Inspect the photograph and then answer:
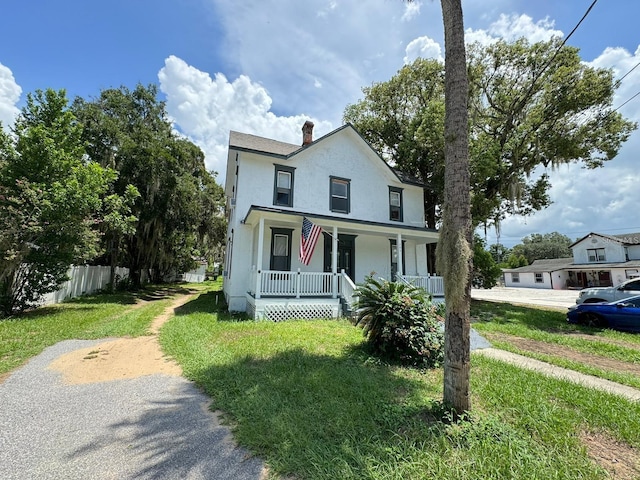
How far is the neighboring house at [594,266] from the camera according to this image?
32125 mm

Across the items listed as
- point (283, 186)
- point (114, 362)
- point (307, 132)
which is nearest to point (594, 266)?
point (307, 132)

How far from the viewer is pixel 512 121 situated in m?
15.6

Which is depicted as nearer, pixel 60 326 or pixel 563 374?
pixel 563 374

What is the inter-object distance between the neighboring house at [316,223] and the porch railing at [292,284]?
4cm

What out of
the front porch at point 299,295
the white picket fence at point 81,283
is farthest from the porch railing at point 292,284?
the white picket fence at point 81,283

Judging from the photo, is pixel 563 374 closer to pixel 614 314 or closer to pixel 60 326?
pixel 614 314

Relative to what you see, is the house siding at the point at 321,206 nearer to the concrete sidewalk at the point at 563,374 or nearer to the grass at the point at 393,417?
the grass at the point at 393,417

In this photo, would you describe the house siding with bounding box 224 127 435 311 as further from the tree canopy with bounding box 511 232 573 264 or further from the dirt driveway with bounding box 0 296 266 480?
the tree canopy with bounding box 511 232 573 264

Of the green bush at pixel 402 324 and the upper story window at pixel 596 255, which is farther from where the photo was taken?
the upper story window at pixel 596 255

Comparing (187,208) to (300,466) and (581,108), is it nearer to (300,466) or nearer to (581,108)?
(300,466)

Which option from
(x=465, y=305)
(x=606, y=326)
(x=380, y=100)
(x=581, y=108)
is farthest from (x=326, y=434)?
(x=380, y=100)

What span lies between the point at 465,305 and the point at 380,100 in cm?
1896

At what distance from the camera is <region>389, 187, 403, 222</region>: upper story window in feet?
48.3

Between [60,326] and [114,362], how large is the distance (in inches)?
173
